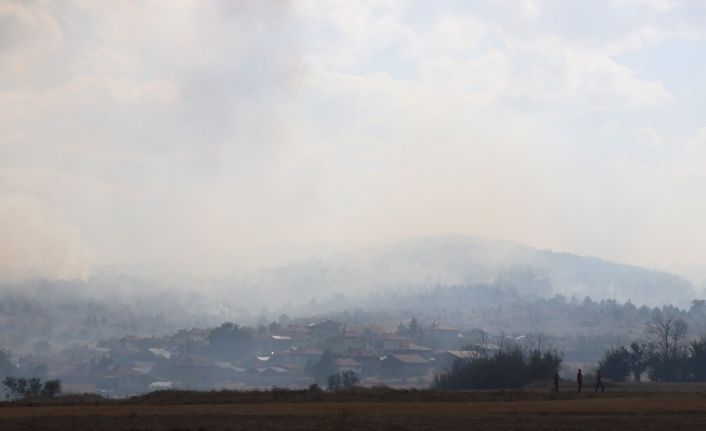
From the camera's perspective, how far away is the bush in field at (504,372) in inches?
3177

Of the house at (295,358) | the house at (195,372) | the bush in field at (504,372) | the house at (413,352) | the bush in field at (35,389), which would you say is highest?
the house at (413,352)

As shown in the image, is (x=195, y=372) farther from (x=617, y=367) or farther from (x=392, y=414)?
(x=392, y=414)

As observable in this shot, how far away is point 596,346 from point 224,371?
80049 millimetres

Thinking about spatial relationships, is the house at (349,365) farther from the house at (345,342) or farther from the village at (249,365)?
the house at (345,342)

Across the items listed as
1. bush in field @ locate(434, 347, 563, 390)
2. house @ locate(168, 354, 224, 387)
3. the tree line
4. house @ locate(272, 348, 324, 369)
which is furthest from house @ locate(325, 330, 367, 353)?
bush in field @ locate(434, 347, 563, 390)

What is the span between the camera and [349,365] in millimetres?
139125

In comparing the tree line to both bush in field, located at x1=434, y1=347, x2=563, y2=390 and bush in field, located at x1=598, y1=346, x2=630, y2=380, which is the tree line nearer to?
bush in field, located at x1=598, y1=346, x2=630, y2=380

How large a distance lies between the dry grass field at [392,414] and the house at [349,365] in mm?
84076

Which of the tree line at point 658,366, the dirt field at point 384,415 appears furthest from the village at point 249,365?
the dirt field at point 384,415

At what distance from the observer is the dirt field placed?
3769 centimetres

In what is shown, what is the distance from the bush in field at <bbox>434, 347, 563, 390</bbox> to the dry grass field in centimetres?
2595

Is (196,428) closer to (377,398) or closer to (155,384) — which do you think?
(377,398)

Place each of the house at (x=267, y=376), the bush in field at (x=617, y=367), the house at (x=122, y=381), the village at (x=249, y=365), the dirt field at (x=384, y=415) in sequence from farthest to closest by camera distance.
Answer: the house at (x=122, y=381) → the house at (x=267, y=376) → the village at (x=249, y=365) → the bush in field at (x=617, y=367) → the dirt field at (x=384, y=415)

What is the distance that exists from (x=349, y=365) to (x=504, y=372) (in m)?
59.2
